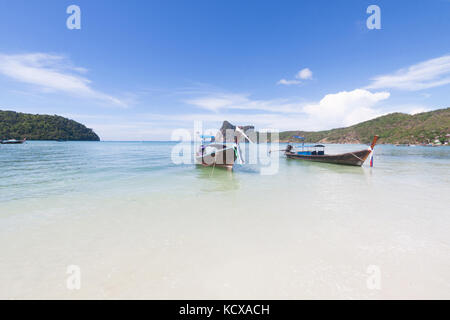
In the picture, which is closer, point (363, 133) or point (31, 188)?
point (31, 188)

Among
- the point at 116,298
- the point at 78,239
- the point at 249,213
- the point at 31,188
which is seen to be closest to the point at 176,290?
the point at 116,298

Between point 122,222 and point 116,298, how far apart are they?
12.3ft

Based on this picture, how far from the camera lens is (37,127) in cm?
12419

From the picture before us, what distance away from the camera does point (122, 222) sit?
6.48 m

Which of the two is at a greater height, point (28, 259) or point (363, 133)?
point (363, 133)

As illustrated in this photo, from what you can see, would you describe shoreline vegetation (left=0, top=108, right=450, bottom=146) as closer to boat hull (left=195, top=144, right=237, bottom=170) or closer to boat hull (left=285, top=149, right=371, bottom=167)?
boat hull (left=285, top=149, right=371, bottom=167)

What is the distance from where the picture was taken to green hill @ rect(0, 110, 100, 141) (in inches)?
4318

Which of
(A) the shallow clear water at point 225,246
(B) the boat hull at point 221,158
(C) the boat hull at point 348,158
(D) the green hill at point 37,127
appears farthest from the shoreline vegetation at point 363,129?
(A) the shallow clear water at point 225,246

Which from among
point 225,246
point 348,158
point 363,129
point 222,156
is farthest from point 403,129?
point 225,246

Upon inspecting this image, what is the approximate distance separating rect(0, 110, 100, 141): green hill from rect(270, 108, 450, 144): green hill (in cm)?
17662

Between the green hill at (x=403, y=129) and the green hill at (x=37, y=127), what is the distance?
176618 millimetres

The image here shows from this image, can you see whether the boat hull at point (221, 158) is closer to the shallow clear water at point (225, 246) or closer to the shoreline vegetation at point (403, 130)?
the shallow clear water at point (225, 246)

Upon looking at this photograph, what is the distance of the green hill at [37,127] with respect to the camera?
360 ft

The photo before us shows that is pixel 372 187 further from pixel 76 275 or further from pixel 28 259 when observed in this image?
pixel 28 259
